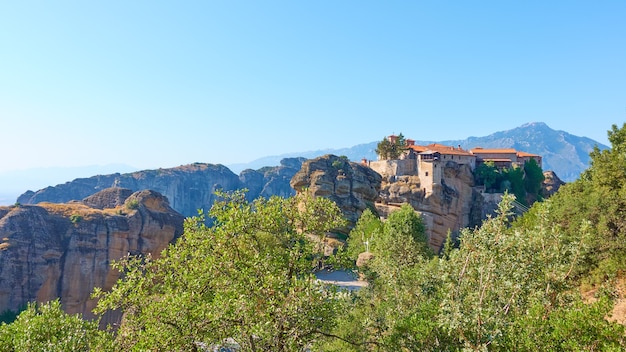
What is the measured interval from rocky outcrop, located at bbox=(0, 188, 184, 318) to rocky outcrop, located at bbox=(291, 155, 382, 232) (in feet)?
100

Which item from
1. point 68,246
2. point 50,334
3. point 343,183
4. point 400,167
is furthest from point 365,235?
point 68,246

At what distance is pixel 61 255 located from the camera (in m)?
67.9

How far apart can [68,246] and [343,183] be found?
172ft

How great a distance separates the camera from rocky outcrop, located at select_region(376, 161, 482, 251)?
263 ft

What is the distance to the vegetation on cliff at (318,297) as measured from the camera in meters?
11.8

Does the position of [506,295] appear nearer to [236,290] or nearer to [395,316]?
[395,316]

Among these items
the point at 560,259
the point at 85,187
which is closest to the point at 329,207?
the point at 560,259

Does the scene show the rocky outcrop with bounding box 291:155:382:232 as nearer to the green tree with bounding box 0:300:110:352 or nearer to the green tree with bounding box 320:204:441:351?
the green tree with bounding box 320:204:441:351

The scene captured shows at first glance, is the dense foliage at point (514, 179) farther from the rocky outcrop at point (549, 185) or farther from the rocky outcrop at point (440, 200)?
the rocky outcrop at point (440, 200)

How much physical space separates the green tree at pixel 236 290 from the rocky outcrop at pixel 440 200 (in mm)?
64672

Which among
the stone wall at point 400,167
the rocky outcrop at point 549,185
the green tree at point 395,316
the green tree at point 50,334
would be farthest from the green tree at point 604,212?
the rocky outcrop at point 549,185

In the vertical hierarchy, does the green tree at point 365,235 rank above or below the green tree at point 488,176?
below

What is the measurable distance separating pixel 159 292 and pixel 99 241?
210ft

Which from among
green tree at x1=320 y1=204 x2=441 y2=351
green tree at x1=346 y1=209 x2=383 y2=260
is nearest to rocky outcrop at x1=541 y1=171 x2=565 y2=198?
green tree at x1=346 y1=209 x2=383 y2=260
